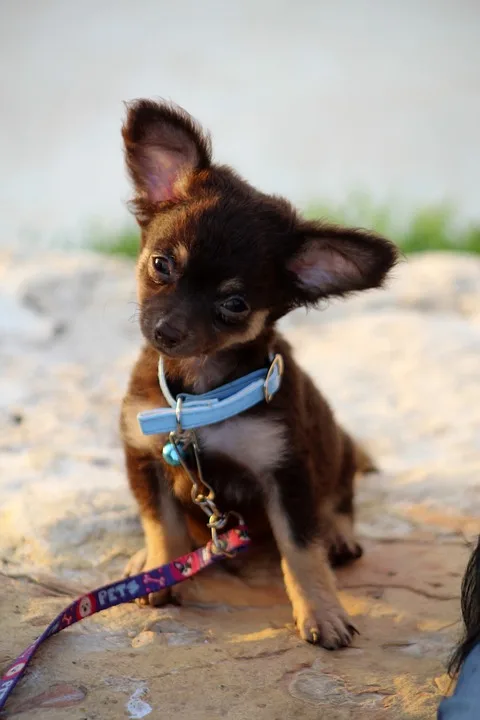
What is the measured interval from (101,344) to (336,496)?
252 centimetres

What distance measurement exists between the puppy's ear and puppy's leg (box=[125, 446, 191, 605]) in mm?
706

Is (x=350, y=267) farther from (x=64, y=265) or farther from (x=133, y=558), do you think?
(x=64, y=265)

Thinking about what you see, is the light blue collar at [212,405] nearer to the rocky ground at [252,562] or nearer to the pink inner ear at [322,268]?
the pink inner ear at [322,268]

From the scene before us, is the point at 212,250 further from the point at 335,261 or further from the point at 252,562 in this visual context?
the point at 252,562

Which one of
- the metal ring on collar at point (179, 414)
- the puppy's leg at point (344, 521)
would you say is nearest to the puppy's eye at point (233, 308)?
the metal ring on collar at point (179, 414)

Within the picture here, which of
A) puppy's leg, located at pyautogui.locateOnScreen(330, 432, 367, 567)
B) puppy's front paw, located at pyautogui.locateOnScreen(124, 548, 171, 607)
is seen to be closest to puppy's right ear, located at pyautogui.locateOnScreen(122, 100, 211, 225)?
puppy's front paw, located at pyautogui.locateOnScreen(124, 548, 171, 607)

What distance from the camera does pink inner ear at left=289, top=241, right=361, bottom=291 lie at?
102 inches

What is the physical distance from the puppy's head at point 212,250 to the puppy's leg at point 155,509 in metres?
0.49

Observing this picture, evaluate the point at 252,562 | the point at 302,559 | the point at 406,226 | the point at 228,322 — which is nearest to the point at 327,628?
the point at 302,559

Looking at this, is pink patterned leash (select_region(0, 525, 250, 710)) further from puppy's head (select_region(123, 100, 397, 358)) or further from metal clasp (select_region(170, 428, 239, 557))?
puppy's head (select_region(123, 100, 397, 358))

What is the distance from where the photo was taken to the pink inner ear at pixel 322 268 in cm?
259

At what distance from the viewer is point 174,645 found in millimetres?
2354

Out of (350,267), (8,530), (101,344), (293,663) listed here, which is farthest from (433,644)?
(101,344)

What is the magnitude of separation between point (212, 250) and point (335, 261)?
40 centimetres
